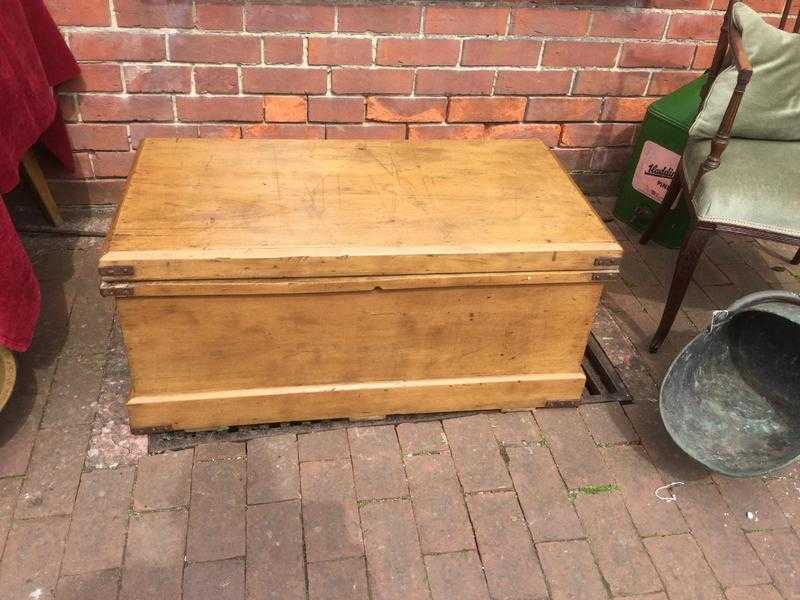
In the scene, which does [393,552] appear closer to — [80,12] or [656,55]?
[80,12]

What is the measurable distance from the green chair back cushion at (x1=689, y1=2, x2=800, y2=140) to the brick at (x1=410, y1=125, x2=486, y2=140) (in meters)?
0.89

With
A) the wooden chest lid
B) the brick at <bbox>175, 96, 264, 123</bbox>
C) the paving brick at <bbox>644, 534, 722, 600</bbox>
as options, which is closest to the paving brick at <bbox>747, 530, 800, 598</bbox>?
the paving brick at <bbox>644, 534, 722, 600</bbox>

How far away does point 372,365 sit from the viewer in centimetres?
196

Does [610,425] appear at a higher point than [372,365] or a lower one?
lower

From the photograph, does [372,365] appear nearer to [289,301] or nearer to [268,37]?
[289,301]

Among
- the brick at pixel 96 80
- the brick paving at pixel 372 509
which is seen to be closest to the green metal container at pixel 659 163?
the brick paving at pixel 372 509

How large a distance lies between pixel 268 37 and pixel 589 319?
1.58 m

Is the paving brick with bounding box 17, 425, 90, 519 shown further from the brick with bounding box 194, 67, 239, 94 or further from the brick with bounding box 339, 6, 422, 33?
the brick with bounding box 339, 6, 422, 33

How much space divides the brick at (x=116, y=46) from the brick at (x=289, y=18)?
351 millimetres

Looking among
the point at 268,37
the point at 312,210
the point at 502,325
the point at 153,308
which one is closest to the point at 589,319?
the point at 502,325

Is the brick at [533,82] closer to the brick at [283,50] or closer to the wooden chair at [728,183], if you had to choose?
the wooden chair at [728,183]

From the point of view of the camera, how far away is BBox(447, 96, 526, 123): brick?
282 centimetres

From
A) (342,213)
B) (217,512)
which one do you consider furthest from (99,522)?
(342,213)

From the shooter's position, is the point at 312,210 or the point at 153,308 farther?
the point at 312,210
